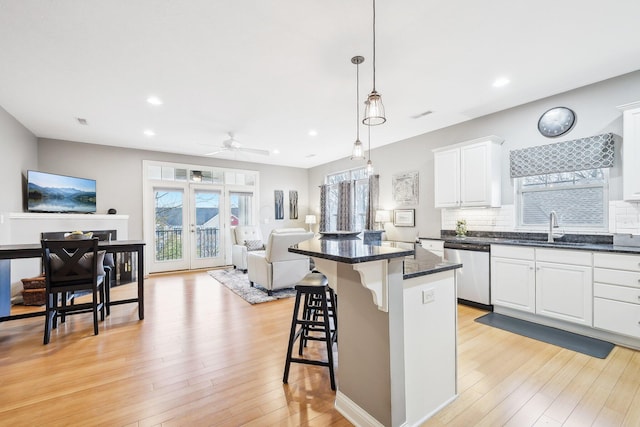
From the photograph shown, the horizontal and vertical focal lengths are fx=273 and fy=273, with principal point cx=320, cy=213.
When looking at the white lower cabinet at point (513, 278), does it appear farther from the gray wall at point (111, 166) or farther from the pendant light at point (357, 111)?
the gray wall at point (111, 166)

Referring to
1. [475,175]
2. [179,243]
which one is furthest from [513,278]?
[179,243]

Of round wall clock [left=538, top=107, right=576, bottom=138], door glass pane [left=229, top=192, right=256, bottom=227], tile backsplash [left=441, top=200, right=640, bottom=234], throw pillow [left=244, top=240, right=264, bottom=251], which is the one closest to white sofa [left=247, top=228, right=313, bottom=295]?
throw pillow [left=244, top=240, right=264, bottom=251]

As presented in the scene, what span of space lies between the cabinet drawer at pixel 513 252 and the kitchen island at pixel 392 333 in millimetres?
1990

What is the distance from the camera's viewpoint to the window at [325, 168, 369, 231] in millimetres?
6320

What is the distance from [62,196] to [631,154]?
7.91 m

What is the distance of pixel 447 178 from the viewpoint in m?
4.33

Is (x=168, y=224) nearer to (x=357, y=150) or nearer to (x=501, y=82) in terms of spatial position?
(x=357, y=150)

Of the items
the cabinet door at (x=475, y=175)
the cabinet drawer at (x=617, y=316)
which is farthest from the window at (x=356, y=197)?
the cabinet drawer at (x=617, y=316)

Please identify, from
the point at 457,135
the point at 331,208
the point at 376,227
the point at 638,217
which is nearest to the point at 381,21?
the point at 457,135

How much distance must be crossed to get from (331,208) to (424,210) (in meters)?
2.90

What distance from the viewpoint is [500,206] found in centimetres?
393

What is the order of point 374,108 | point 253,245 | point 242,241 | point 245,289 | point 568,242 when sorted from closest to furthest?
point 374,108 < point 568,242 < point 245,289 < point 253,245 < point 242,241

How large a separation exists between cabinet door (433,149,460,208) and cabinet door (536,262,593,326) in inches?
59.4

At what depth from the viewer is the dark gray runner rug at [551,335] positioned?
2512mm
